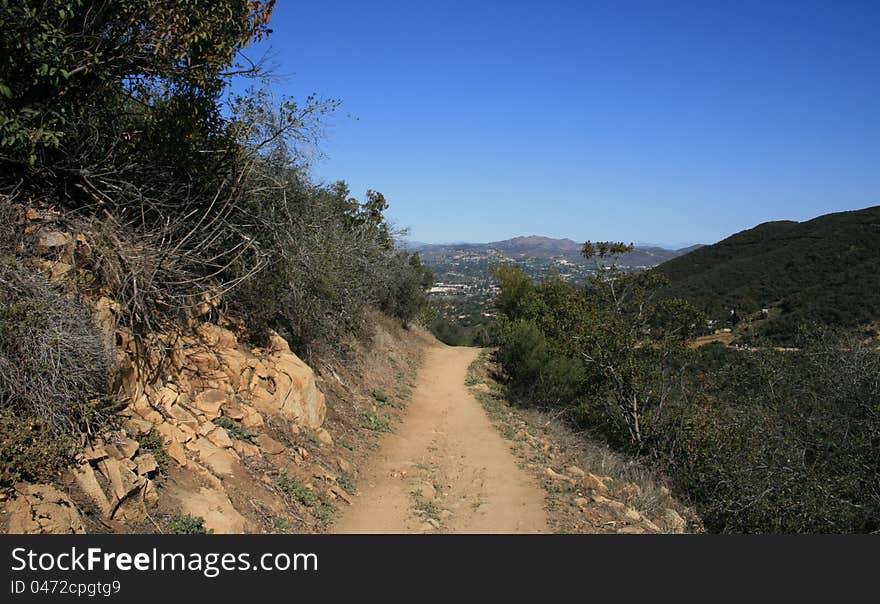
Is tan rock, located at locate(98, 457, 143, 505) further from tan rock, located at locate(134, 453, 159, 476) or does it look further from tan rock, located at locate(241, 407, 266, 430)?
tan rock, located at locate(241, 407, 266, 430)

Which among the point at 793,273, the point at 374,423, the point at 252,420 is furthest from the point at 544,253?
the point at 252,420

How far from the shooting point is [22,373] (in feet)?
13.8

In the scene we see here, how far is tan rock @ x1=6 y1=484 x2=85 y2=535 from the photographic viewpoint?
11.9ft

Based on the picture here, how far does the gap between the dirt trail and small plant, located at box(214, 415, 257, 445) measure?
155 cm

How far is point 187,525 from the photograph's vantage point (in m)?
4.64

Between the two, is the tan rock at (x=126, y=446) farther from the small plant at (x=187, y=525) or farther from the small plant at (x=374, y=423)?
the small plant at (x=374, y=423)

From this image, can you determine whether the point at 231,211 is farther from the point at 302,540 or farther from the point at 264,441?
the point at 302,540

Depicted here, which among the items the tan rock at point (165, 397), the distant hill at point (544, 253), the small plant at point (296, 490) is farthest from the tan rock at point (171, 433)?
the distant hill at point (544, 253)

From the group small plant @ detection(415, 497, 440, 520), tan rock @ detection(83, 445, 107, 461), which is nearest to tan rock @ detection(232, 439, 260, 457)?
tan rock @ detection(83, 445, 107, 461)

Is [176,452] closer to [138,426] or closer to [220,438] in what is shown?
[138,426]

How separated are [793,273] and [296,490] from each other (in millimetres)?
41720

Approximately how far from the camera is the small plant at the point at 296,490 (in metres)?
6.39

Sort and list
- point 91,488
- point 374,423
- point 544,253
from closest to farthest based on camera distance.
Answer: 1. point 91,488
2. point 374,423
3. point 544,253

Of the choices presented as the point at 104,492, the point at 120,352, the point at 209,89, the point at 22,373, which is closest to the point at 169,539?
the point at 104,492
